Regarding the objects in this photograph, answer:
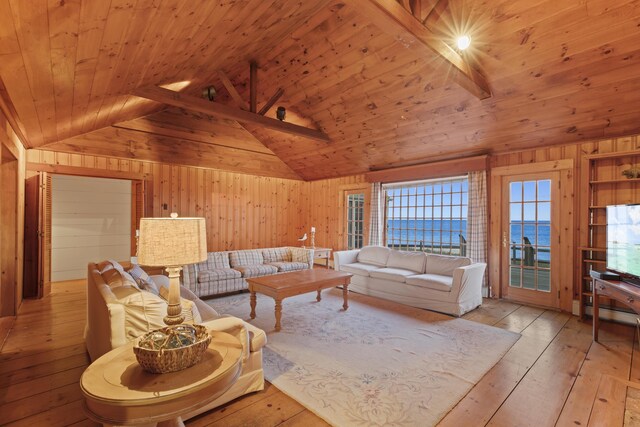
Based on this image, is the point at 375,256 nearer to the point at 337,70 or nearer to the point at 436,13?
the point at 337,70

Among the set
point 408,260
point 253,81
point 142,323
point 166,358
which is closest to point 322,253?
point 408,260

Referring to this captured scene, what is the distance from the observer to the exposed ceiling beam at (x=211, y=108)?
11.9 ft

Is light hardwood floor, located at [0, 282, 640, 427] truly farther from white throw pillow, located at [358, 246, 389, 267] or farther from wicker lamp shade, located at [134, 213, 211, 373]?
white throw pillow, located at [358, 246, 389, 267]

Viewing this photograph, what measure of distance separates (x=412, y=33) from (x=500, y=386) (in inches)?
116

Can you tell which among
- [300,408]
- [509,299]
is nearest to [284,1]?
[300,408]

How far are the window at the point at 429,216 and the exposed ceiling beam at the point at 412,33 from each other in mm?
2296

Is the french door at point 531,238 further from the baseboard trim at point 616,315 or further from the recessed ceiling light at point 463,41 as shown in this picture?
the recessed ceiling light at point 463,41

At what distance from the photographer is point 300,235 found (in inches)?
315

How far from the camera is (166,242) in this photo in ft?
4.93

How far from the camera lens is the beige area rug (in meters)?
2.06

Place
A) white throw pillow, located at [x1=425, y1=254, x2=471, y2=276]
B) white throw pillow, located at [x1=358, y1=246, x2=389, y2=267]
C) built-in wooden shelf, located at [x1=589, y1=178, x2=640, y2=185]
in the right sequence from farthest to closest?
white throw pillow, located at [x1=358, y1=246, x2=389, y2=267]
white throw pillow, located at [x1=425, y1=254, x2=471, y2=276]
built-in wooden shelf, located at [x1=589, y1=178, x2=640, y2=185]

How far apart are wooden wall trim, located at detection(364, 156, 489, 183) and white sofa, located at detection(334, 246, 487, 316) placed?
151 centimetres

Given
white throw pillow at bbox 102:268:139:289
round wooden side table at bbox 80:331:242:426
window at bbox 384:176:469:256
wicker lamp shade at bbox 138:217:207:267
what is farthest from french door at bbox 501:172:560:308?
white throw pillow at bbox 102:268:139:289

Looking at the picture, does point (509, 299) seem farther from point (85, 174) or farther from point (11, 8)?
point (85, 174)
